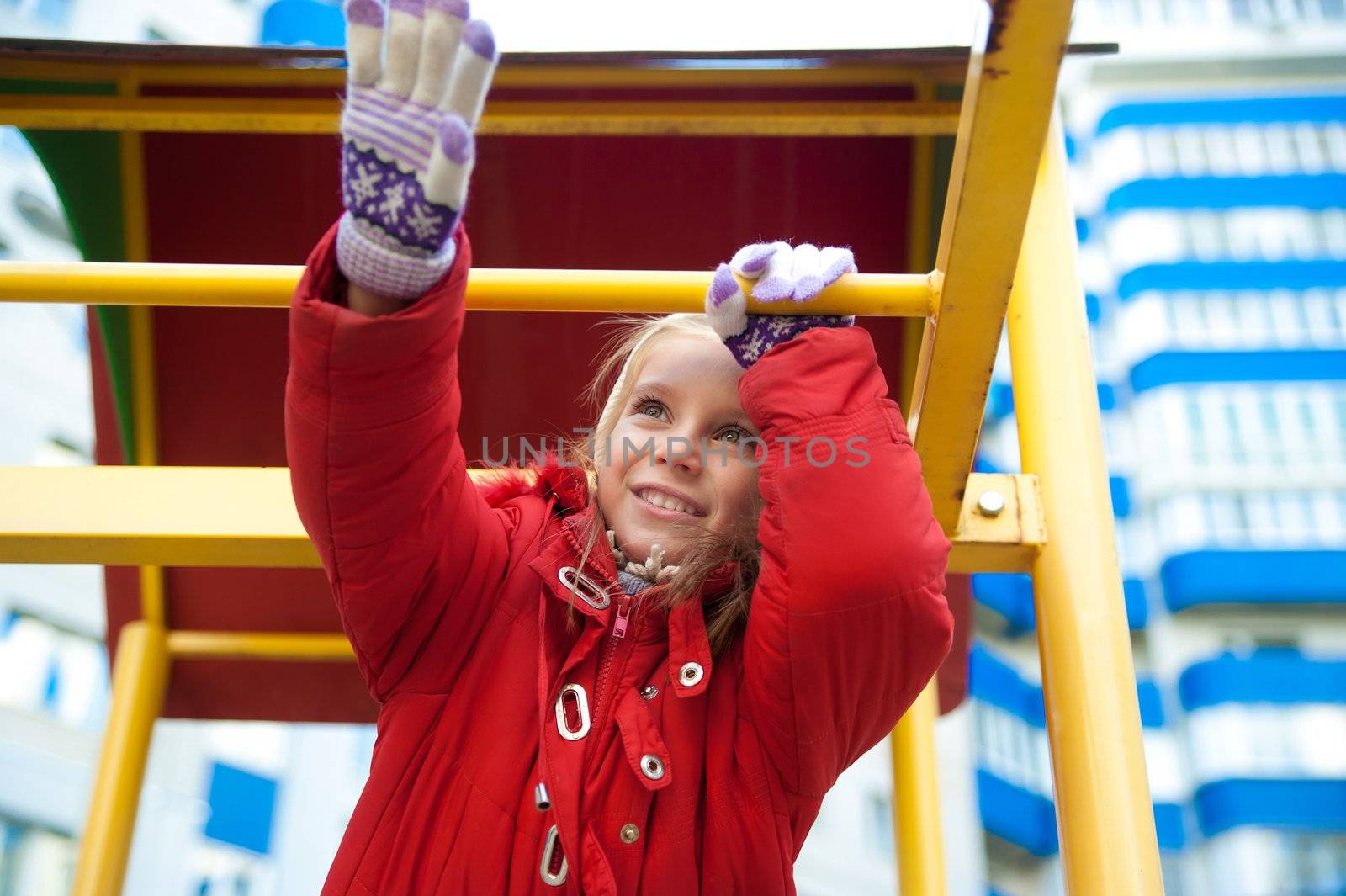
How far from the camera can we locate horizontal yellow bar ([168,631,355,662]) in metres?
1.71

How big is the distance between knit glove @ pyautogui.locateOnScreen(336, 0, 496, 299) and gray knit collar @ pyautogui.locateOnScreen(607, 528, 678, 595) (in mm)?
313

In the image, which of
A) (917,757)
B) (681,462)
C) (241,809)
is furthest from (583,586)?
(241,809)

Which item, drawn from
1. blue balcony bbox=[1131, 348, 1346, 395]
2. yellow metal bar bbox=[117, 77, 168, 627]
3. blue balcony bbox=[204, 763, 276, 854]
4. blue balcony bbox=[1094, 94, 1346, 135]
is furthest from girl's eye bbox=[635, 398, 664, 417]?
blue balcony bbox=[1094, 94, 1346, 135]

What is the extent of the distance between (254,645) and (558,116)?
807 mm

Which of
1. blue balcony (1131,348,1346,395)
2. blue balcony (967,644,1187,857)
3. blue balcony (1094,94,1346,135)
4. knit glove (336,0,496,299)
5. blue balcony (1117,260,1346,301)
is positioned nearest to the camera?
knit glove (336,0,496,299)

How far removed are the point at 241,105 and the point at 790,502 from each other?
0.81 m

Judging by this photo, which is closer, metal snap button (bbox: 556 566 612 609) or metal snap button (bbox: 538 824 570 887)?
metal snap button (bbox: 538 824 570 887)

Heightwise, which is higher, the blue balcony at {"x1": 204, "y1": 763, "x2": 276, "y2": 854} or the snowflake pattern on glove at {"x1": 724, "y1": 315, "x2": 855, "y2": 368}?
the blue balcony at {"x1": 204, "y1": 763, "x2": 276, "y2": 854}

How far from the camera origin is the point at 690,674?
890 millimetres

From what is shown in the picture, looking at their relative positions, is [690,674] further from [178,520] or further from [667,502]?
[178,520]

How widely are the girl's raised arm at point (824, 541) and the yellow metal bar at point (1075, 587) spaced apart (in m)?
0.19

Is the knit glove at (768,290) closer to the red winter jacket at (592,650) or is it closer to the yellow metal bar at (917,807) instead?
the red winter jacket at (592,650)

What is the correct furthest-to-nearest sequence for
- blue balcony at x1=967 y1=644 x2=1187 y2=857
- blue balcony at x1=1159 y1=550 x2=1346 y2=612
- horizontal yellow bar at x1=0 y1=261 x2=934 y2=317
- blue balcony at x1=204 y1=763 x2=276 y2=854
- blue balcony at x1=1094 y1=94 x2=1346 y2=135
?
blue balcony at x1=1094 y1=94 x2=1346 y2=135 → blue balcony at x1=1159 y1=550 x2=1346 y2=612 → blue balcony at x1=967 y1=644 x2=1187 y2=857 → blue balcony at x1=204 y1=763 x2=276 y2=854 → horizontal yellow bar at x1=0 y1=261 x2=934 y2=317

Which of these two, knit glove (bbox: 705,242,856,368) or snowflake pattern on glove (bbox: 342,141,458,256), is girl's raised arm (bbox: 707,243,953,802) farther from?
snowflake pattern on glove (bbox: 342,141,458,256)
